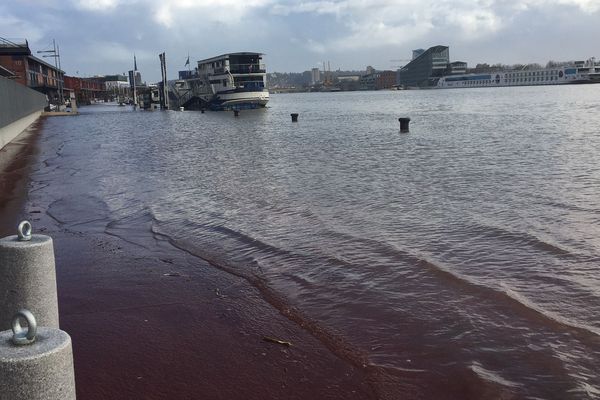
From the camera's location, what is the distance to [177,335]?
20.4 feet

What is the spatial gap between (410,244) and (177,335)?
17.2ft

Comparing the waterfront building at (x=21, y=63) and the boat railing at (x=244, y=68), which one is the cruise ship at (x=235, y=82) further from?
the waterfront building at (x=21, y=63)

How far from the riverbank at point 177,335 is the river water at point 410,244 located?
1.13ft

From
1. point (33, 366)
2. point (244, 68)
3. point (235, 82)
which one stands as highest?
point (244, 68)

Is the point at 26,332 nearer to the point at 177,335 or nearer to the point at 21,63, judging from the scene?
the point at 177,335

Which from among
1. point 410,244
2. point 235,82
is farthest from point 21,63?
point 410,244

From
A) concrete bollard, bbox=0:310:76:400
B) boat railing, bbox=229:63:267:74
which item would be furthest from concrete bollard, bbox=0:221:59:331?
boat railing, bbox=229:63:267:74

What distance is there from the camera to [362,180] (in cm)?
1844

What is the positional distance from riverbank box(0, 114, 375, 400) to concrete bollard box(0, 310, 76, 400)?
214cm

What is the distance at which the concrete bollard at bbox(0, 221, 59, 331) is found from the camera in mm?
4309

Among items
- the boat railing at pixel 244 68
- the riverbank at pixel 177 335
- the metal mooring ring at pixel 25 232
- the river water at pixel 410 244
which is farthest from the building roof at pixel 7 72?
the metal mooring ring at pixel 25 232

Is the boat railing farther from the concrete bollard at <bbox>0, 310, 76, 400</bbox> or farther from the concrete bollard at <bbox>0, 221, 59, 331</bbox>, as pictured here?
the concrete bollard at <bbox>0, 310, 76, 400</bbox>

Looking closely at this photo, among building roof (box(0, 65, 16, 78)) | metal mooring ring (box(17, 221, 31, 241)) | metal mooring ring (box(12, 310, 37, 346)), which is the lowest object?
metal mooring ring (box(12, 310, 37, 346))

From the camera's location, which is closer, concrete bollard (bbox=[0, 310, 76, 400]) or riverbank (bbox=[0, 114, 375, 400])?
concrete bollard (bbox=[0, 310, 76, 400])
